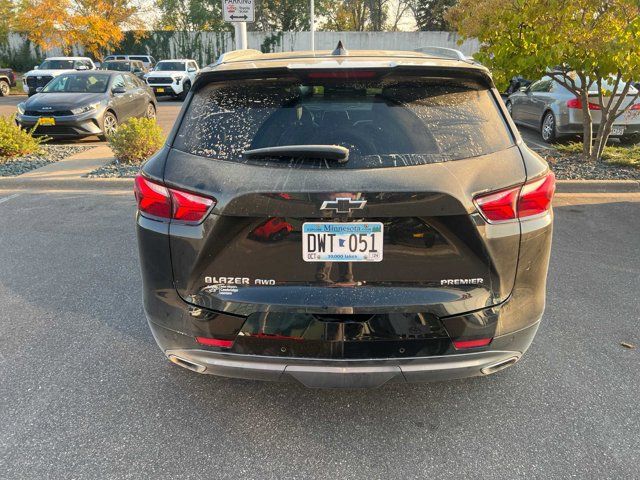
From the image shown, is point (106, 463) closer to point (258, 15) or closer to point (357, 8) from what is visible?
point (258, 15)

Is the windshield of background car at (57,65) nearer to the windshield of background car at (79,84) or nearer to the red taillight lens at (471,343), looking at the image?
the windshield of background car at (79,84)

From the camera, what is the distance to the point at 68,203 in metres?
7.25

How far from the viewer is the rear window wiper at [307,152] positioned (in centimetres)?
229

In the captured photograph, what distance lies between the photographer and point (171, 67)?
26.5 meters

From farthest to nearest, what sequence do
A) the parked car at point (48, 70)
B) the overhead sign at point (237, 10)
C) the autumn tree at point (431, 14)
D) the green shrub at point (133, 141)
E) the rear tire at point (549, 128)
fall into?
the autumn tree at point (431, 14)
the parked car at point (48, 70)
the rear tire at point (549, 128)
the overhead sign at point (237, 10)
the green shrub at point (133, 141)

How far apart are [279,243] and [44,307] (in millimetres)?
2770

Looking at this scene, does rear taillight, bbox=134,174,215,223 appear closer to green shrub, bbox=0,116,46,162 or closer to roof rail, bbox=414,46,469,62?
roof rail, bbox=414,46,469,62

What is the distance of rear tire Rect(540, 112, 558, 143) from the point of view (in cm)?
1114

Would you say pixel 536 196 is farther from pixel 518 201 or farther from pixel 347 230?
pixel 347 230

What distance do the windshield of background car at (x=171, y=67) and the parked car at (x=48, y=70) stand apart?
333cm

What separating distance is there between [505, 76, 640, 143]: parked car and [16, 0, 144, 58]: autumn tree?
2693 cm

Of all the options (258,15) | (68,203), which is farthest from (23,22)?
(68,203)

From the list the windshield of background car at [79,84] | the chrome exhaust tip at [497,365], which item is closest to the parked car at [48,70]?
the windshield of background car at [79,84]

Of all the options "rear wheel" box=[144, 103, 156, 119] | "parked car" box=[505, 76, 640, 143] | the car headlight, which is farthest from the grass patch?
"rear wheel" box=[144, 103, 156, 119]
